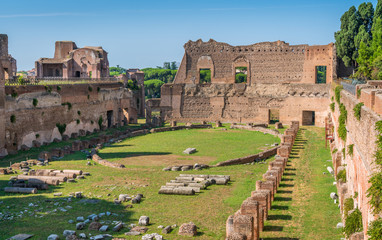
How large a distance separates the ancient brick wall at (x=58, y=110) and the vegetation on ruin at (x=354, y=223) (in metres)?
16.3

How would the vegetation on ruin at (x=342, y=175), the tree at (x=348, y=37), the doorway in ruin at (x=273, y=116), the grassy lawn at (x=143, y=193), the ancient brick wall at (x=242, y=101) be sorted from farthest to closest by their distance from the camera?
the doorway in ruin at (x=273, y=116)
the ancient brick wall at (x=242, y=101)
the tree at (x=348, y=37)
the vegetation on ruin at (x=342, y=175)
the grassy lawn at (x=143, y=193)

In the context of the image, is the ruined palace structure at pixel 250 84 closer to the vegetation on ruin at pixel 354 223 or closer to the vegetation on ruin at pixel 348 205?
the vegetation on ruin at pixel 348 205

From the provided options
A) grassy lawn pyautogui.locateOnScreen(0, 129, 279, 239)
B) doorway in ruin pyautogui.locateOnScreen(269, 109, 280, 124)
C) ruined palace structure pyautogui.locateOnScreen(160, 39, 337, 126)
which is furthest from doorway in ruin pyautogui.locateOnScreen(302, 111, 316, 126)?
grassy lawn pyautogui.locateOnScreen(0, 129, 279, 239)

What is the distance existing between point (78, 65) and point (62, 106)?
1397 centimetres

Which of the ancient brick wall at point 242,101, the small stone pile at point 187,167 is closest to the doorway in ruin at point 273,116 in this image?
the ancient brick wall at point 242,101

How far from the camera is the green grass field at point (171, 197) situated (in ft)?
35.7

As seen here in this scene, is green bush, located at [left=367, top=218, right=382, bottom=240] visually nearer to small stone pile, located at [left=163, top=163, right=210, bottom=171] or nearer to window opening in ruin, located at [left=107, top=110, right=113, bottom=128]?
small stone pile, located at [left=163, top=163, right=210, bottom=171]

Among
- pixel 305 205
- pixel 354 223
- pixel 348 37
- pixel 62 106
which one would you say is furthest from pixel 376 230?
pixel 348 37

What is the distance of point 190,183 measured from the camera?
14875 millimetres

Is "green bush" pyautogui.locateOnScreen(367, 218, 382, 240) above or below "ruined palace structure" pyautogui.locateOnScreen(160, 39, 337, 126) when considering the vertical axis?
below

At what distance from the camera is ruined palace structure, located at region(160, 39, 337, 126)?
3350 centimetres

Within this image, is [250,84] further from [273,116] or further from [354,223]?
[354,223]

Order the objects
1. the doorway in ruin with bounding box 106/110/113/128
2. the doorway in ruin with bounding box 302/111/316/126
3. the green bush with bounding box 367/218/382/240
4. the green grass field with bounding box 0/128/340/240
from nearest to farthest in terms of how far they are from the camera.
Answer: the green bush with bounding box 367/218/382/240 < the green grass field with bounding box 0/128/340/240 < the doorway in ruin with bounding box 302/111/316/126 < the doorway in ruin with bounding box 106/110/113/128

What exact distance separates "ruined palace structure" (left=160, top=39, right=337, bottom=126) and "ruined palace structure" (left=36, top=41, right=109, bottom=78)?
23.0ft
